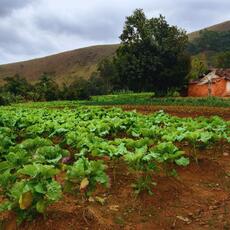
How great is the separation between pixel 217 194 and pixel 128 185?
141 cm

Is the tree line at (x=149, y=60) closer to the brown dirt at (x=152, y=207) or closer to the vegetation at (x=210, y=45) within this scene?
the brown dirt at (x=152, y=207)

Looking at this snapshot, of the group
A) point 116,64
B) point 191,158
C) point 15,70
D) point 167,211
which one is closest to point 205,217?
point 167,211

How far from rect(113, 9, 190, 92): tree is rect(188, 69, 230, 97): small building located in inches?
186

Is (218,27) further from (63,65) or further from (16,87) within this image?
(16,87)

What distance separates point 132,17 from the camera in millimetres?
52250

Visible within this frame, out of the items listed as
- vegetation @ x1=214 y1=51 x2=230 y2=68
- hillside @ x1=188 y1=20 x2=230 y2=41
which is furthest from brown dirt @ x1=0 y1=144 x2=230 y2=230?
hillside @ x1=188 y1=20 x2=230 y2=41

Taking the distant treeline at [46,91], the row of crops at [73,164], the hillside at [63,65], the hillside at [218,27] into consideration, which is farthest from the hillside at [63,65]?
the row of crops at [73,164]

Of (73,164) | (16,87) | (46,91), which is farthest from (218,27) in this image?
(73,164)

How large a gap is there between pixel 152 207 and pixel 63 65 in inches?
4899

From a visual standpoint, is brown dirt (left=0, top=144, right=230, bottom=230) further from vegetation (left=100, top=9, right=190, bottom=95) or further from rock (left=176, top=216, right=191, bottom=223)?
vegetation (left=100, top=9, right=190, bottom=95)

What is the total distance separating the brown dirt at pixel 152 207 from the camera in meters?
5.84

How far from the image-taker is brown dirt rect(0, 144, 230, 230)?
584cm

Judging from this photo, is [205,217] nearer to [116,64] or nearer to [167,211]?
[167,211]

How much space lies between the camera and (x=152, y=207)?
6715 mm
